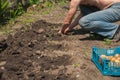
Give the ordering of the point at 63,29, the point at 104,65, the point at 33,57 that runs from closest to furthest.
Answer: the point at 104,65
the point at 33,57
the point at 63,29

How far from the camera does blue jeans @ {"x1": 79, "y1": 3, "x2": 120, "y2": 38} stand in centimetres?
704

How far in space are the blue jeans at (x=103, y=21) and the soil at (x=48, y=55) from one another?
215mm

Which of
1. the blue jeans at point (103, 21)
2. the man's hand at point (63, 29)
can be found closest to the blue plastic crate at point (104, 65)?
the blue jeans at point (103, 21)

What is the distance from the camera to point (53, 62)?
6.00 m

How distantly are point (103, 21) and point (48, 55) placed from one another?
1458mm

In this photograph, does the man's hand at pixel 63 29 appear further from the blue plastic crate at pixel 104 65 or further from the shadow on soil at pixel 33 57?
the blue plastic crate at pixel 104 65

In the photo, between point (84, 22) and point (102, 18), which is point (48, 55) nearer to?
point (84, 22)

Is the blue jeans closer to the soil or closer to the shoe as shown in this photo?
the shoe

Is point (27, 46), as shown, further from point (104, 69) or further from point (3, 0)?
point (3, 0)

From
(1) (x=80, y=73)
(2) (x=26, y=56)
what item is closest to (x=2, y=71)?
(2) (x=26, y=56)

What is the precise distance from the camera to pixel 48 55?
6344 millimetres

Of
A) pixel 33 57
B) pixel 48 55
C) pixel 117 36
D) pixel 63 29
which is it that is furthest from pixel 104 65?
pixel 63 29

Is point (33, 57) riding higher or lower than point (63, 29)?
higher

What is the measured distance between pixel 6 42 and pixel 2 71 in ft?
4.88
